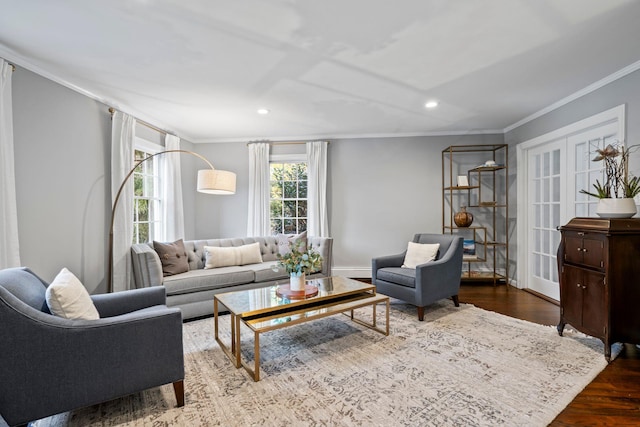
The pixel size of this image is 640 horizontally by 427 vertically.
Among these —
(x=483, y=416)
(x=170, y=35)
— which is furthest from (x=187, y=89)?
(x=483, y=416)

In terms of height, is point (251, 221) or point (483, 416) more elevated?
point (251, 221)

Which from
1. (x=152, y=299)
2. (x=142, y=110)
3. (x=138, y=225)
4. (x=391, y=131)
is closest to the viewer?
(x=152, y=299)

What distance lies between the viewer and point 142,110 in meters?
3.83

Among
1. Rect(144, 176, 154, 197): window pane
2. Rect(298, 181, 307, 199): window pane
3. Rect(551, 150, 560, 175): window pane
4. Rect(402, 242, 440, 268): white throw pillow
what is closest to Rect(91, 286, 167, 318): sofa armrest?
Rect(144, 176, 154, 197): window pane

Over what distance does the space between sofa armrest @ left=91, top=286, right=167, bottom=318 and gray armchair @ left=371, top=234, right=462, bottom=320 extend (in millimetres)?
2421

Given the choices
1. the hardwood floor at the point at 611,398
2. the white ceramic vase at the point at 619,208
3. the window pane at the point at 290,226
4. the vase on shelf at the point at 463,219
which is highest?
the white ceramic vase at the point at 619,208

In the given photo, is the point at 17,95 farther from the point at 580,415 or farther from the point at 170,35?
the point at 580,415

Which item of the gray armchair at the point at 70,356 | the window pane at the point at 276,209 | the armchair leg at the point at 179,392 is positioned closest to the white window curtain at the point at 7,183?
the gray armchair at the point at 70,356

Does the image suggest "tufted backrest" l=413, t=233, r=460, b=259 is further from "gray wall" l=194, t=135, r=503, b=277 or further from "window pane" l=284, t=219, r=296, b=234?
"window pane" l=284, t=219, r=296, b=234

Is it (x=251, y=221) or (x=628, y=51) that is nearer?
(x=628, y=51)

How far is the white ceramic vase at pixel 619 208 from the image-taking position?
2.41 meters

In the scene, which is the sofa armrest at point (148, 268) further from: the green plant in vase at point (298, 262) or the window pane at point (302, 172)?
the window pane at point (302, 172)

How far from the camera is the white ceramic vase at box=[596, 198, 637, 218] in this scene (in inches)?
95.0

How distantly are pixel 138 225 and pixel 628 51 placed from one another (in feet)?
18.4
